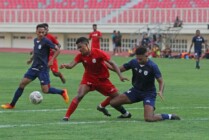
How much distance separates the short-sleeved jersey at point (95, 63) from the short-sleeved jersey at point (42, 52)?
9.53 ft

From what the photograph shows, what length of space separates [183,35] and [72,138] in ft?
146

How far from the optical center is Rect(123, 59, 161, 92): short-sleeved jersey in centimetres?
1545

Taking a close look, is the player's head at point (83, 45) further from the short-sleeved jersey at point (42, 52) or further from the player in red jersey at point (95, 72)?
the short-sleeved jersey at point (42, 52)

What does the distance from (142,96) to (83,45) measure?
1.56m

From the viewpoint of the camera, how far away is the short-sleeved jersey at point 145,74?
1545 cm

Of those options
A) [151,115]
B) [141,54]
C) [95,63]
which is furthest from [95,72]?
[151,115]

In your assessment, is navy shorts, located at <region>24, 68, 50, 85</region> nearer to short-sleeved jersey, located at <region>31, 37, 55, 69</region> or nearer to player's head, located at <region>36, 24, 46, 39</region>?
short-sleeved jersey, located at <region>31, 37, 55, 69</region>

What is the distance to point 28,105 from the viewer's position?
18.6 metres

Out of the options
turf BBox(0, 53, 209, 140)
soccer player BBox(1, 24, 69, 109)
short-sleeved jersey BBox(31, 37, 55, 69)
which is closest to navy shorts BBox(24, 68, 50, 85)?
soccer player BBox(1, 24, 69, 109)

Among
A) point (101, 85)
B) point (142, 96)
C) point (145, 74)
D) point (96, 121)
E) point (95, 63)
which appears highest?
point (95, 63)

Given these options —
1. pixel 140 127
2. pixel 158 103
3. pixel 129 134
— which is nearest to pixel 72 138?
pixel 129 134

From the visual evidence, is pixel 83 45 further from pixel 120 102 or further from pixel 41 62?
pixel 41 62

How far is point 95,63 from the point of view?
51.7ft

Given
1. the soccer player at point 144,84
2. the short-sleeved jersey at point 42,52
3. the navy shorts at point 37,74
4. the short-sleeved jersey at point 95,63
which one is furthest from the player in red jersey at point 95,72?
the short-sleeved jersey at point 42,52
